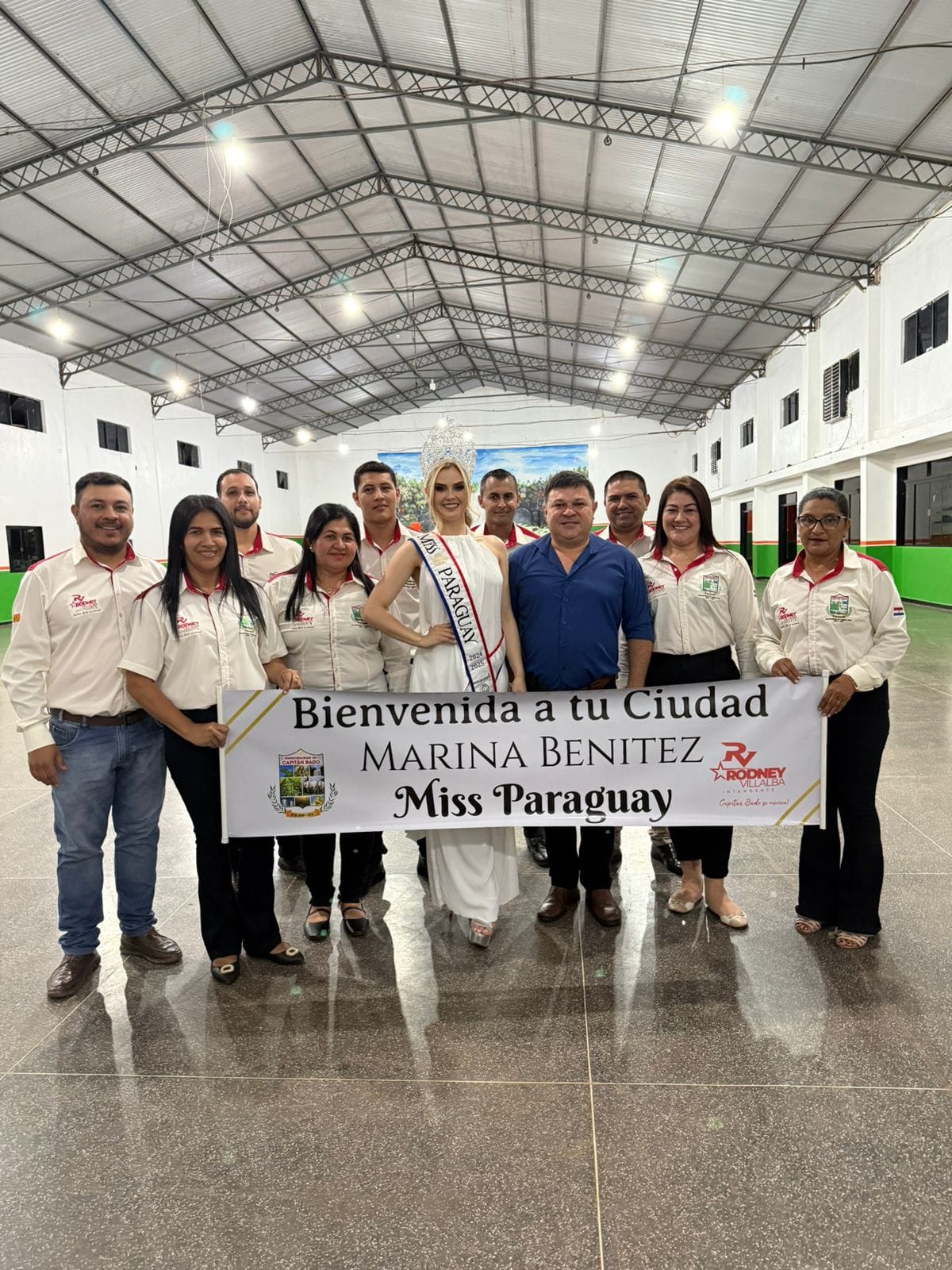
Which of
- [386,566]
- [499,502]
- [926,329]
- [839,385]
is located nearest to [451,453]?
[386,566]

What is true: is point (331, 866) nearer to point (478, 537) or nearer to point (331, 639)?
point (331, 639)

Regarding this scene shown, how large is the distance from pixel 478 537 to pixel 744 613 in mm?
1082

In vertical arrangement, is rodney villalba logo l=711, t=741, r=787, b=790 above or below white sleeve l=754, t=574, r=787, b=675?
below

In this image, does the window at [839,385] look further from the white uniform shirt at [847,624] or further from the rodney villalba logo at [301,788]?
the rodney villalba logo at [301,788]

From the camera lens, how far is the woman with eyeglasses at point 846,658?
2.77m

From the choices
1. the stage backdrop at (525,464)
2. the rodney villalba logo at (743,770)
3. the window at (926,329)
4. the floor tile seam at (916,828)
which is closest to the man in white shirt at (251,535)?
the rodney villalba logo at (743,770)

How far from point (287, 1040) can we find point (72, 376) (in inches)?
790

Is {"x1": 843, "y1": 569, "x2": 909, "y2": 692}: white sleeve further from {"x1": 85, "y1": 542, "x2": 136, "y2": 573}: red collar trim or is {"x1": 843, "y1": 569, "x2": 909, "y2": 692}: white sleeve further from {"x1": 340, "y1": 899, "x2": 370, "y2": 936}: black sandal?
{"x1": 85, "y1": 542, "x2": 136, "y2": 573}: red collar trim

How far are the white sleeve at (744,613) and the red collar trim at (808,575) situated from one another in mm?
175

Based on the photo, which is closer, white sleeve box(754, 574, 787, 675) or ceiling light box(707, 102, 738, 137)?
white sleeve box(754, 574, 787, 675)

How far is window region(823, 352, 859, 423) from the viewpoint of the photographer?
15.5m

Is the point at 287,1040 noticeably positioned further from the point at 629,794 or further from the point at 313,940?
the point at 629,794

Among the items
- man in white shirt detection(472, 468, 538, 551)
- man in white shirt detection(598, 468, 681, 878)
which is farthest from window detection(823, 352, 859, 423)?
man in white shirt detection(598, 468, 681, 878)

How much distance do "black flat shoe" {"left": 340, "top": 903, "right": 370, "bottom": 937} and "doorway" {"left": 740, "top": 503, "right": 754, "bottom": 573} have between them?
22.8m
